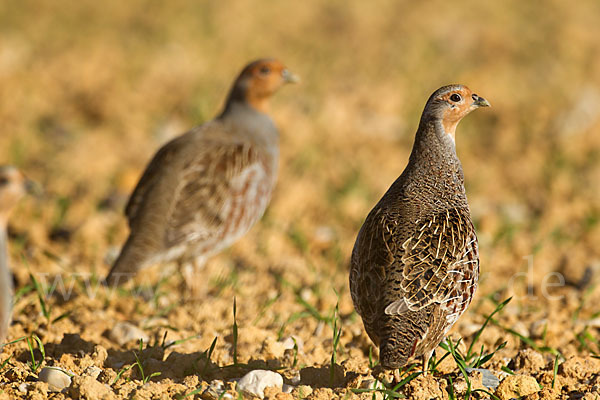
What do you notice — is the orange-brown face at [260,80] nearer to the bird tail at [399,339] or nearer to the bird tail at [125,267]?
the bird tail at [125,267]

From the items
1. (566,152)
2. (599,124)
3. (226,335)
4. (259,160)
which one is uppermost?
(599,124)

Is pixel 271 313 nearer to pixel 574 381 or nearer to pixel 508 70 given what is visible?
pixel 574 381

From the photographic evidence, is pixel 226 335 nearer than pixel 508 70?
Yes

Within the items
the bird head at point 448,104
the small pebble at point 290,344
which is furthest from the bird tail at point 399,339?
the bird head at point 448,104

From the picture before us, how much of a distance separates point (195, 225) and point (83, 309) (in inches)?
A: 36.0

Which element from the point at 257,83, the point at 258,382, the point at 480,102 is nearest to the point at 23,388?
the point at 258,382

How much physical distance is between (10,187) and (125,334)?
4.15 ft

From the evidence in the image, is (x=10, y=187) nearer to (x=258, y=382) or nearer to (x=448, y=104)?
(x=258, y=382)

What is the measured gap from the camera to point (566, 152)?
7.69 meters

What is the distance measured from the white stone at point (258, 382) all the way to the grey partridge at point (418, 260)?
51cm

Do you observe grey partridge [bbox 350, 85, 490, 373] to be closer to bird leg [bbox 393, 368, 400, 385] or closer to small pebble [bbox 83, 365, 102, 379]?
bird leg [bbox 393, 368, 400, 385]

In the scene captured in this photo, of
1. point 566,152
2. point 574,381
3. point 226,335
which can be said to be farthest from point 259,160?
point 566,152

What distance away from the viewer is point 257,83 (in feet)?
19.5

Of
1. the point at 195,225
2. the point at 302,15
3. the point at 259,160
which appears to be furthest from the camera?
the point at 302,15
